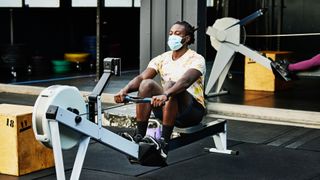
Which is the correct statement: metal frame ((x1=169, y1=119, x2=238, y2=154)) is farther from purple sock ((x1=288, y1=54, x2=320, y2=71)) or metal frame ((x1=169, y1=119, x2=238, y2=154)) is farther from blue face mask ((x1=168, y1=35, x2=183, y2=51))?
purple sock ((x1=288, y1=54, x2=320, y2=71))

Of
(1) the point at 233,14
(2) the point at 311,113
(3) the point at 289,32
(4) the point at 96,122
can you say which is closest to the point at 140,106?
(4) the point at 96,122

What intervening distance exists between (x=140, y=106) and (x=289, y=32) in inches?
338

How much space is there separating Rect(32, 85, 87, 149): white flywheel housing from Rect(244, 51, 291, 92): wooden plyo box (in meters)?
5.59

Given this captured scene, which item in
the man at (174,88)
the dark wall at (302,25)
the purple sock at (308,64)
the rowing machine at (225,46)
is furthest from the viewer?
the dark wall at (302,25)

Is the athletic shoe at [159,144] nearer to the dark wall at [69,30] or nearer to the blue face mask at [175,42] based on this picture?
the blue face mask at [175,42]

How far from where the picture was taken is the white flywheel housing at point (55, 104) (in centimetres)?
413

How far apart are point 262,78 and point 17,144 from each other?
215 inches

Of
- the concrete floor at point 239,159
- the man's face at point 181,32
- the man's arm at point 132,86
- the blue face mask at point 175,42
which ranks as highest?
the man's face at point 181,32

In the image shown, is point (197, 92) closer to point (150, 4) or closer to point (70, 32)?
point (150, 4)

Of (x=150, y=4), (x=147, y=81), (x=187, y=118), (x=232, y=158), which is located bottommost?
(x=232, y=158)

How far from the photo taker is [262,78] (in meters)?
9.71

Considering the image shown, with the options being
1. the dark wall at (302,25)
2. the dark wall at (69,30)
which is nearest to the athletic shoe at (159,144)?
the dark wall at (69,30)

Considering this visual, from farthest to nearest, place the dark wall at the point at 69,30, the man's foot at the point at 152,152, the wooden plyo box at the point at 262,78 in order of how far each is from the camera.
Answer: the dark wall at the point at 69,30
the wooden plyo box at the point at 262,78
the man's foot at the point at 152,152

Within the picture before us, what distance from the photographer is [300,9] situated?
12.9 meters
